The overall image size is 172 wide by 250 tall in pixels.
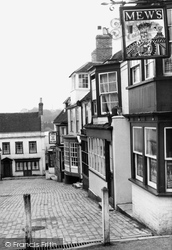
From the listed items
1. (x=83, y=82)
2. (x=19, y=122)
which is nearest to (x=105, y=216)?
(x=83, y=82)

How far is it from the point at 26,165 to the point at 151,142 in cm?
4266

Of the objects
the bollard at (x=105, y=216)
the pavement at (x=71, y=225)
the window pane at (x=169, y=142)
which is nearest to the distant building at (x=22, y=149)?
the pavement at (x=71, y=225)

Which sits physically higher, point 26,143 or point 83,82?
point 83,82

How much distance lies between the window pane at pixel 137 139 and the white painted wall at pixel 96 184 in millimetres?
4103

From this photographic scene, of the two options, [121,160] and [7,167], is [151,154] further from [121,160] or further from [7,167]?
[7,167]

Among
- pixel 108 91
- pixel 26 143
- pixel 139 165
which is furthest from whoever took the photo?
pixel 26 143

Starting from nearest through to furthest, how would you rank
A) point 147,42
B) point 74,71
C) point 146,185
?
1. point 147,42
2. point 146,185
3. point 74,71

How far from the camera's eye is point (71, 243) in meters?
8.30

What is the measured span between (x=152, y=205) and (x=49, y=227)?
10.5ft

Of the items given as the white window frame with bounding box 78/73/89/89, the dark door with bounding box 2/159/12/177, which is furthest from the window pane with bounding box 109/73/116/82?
the dark door with bounding box 2/159/12/177

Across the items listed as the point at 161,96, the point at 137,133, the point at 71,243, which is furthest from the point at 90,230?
the point at 161,96

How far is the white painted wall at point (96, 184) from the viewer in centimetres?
1540

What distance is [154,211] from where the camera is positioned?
888 centimetres

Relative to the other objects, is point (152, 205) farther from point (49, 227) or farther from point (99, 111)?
point (99, 111)
